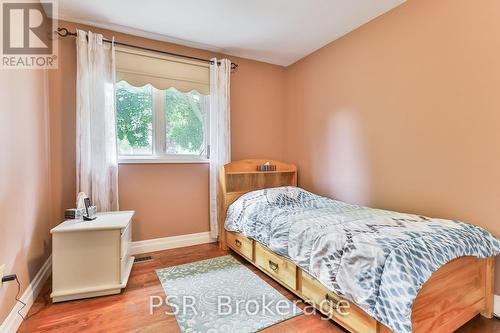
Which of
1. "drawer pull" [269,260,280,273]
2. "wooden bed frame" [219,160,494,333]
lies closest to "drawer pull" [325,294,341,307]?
"wooden bed frame" [219,160,494,333]

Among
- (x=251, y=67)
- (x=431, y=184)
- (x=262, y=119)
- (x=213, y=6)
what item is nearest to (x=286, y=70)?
(x=251, y=67)

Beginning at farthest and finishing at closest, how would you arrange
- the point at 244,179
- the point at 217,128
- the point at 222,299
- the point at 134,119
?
the point at 244,179 < the point at 217,128 < the point at 134,119 < the point at 222,299

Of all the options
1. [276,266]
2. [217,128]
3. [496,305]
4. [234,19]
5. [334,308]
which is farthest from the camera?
[217,128]

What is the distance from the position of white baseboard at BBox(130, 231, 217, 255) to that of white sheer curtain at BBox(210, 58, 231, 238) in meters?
0.14

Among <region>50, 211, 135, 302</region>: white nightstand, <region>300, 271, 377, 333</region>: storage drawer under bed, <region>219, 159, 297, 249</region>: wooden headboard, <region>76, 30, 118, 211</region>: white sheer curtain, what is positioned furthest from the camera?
<region>219, 159, 297, 249</region>: wooden headboard

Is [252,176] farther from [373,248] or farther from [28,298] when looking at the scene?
[28,298]

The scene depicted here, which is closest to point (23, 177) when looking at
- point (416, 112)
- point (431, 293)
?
Answer: point (431, 293)

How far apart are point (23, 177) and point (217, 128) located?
180 cm

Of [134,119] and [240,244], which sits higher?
[134,119]

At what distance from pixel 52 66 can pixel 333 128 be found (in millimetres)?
2927

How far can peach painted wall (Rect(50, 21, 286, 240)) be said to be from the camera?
2.42 m

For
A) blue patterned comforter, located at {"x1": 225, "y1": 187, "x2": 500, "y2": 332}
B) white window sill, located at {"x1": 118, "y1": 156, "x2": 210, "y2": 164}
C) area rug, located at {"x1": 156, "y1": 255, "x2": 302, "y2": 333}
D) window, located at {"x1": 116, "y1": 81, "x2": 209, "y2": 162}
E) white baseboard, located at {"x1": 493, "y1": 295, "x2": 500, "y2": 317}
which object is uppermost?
window, located at {"x1": 116, "y1": 81, "x2": 209, "y2": 162}

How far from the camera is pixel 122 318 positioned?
1.63 m

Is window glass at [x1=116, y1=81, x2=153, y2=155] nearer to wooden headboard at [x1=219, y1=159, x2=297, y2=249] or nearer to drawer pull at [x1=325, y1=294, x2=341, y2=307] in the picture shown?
wooden headboard at [x1=219, y1=159, x2=297, y2=249]
